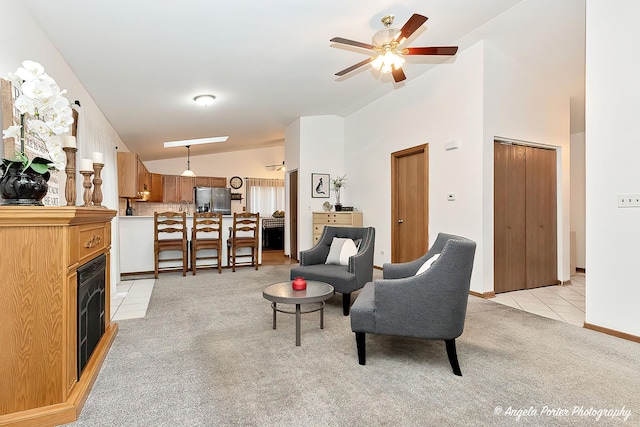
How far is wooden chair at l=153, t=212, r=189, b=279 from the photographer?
5.02 metres

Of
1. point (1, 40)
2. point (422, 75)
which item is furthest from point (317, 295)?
point (422, 75)

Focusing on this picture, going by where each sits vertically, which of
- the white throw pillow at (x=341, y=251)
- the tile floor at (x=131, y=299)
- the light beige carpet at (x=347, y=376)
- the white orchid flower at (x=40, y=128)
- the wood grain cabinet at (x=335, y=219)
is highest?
the white orchid flower at (x=40, y=128)

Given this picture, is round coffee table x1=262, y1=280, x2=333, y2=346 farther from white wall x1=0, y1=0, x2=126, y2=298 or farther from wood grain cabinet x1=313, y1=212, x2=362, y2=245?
wood grain cabinet x1=313, y1=212, x2=362, y2=245

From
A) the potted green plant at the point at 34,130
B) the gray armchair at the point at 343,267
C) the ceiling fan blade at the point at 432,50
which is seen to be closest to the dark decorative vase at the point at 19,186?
the potted green plant at the point at 34,130

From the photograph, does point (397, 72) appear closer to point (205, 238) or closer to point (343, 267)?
point (343, 267)

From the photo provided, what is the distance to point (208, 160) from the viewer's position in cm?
953

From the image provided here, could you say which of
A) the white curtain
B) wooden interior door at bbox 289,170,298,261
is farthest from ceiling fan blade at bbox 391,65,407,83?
the white curtain

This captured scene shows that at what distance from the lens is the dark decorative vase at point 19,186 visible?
1509 millimetres

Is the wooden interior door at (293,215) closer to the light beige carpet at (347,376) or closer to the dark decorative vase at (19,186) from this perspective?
the light beige carpet at (347,376)

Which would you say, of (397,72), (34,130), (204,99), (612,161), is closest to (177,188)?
(204,99)

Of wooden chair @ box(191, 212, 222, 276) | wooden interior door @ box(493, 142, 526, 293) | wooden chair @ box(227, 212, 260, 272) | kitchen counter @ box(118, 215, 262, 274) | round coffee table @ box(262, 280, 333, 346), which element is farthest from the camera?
wooden chair @ box(227, 212, 260, 272)

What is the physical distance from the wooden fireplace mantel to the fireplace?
0.20 metres

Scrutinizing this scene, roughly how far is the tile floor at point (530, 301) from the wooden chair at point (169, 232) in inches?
22.4

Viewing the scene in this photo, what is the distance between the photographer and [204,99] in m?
4.53
